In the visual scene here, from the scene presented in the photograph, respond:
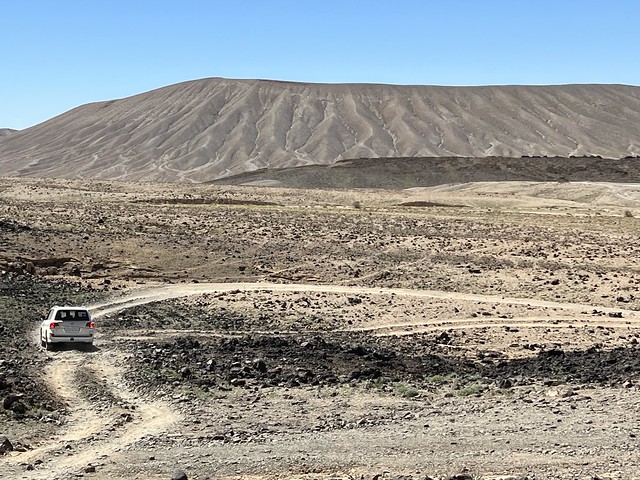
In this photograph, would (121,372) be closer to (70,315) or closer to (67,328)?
(67,328)

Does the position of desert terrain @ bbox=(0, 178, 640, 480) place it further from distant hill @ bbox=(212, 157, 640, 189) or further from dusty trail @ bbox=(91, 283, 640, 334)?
distant hill @ bbox=(212, 157, 640, 189)

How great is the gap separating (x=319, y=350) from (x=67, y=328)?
6.03 meters

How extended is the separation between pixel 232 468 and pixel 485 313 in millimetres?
17404

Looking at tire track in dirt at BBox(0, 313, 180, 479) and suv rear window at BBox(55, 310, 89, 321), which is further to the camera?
suv rear window at BBox(55, 310, 89, 321)

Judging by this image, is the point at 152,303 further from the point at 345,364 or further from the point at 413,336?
the point at 345,364

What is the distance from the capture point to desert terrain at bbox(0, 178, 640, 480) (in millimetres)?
14234

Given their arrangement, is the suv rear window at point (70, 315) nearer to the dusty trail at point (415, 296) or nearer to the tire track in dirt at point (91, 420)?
the tire track in dirt at point (91, 420)

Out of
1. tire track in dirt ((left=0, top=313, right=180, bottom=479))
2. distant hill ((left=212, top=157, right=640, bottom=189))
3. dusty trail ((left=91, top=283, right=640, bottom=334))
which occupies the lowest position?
dusty trail ((left=91, top=283, right=640, bottom=334))

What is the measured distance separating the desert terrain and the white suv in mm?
324

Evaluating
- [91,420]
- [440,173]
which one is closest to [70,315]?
[91,420]

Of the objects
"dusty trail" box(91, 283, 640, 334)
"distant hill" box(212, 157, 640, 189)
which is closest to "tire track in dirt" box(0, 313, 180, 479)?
A: "dusty trail" box(91, 283, 640, 334)

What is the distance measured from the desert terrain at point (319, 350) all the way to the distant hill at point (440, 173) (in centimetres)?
6951

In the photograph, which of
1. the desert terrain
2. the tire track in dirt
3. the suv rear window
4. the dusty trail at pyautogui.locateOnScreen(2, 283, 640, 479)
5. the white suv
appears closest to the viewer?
the tire track in dirt

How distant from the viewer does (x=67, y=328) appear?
23141 millimetres
